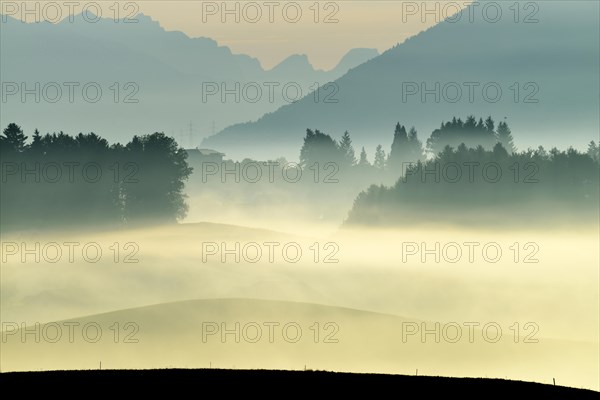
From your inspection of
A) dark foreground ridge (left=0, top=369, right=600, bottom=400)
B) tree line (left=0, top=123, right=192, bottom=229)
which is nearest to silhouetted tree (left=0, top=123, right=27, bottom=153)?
tree line (left=0, top=123, right=192, bottom=229)

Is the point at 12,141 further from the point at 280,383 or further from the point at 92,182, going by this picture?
the point at 280,383

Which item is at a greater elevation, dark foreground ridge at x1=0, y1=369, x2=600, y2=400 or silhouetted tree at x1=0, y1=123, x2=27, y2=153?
silhouetted tree at x1=0, y1=123, x2=27, y2=153

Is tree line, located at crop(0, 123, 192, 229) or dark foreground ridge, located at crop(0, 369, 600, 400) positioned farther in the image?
tree line, located at crop(0, 123, 192, 229)

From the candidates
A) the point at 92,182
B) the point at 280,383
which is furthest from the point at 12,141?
the point at 280,383

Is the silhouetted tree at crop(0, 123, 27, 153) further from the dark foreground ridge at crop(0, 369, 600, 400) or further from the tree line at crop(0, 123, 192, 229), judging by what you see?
the dark foreground ridge at crop(0, 369, 600, 400)

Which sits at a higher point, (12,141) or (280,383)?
(12,141)

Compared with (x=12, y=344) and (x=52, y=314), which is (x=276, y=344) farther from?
(x=52, y=314)

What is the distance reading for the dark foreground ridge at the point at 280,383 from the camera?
3278 cm

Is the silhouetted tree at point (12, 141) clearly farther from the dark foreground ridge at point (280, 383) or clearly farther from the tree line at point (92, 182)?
the dark foreground ridge at point (280, 383)

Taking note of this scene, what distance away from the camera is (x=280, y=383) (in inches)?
1320

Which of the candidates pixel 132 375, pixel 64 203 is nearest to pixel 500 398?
pixel 132 375

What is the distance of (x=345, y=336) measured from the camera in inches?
4094

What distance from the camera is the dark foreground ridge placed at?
1291 inches

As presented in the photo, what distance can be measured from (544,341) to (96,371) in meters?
83.8
